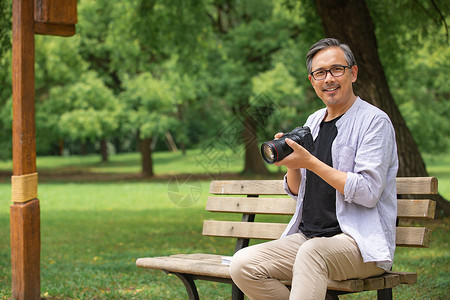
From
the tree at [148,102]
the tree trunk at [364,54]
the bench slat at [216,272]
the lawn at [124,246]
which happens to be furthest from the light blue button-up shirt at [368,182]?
the tree at [148,102]

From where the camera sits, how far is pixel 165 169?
3097 cm

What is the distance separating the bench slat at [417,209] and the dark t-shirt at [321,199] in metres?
0.44

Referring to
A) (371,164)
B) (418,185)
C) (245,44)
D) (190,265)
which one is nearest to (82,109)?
(245,44)

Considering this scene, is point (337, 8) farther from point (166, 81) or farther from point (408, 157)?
point (166, 81)

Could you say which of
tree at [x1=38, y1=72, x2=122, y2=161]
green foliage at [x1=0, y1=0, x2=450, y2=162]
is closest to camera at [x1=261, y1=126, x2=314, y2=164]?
green foliage at [x1=0, y1=0, x2=450, y2=162]

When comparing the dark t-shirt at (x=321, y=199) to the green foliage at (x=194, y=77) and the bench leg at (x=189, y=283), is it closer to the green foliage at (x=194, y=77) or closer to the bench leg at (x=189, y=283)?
the bench leg at (x=189, y=283)

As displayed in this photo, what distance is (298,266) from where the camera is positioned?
292 centimetres

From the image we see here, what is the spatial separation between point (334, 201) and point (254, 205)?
102 centimetres

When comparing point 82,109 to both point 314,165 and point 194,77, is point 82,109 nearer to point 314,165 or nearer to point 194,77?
point 194,77

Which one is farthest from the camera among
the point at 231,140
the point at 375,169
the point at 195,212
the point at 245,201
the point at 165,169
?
the point at 165,169

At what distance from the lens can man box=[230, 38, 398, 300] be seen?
2969 mm

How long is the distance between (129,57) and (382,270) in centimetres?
1820

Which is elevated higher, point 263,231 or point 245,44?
point 245,44

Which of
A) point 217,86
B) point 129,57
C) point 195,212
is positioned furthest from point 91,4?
point 195,212
